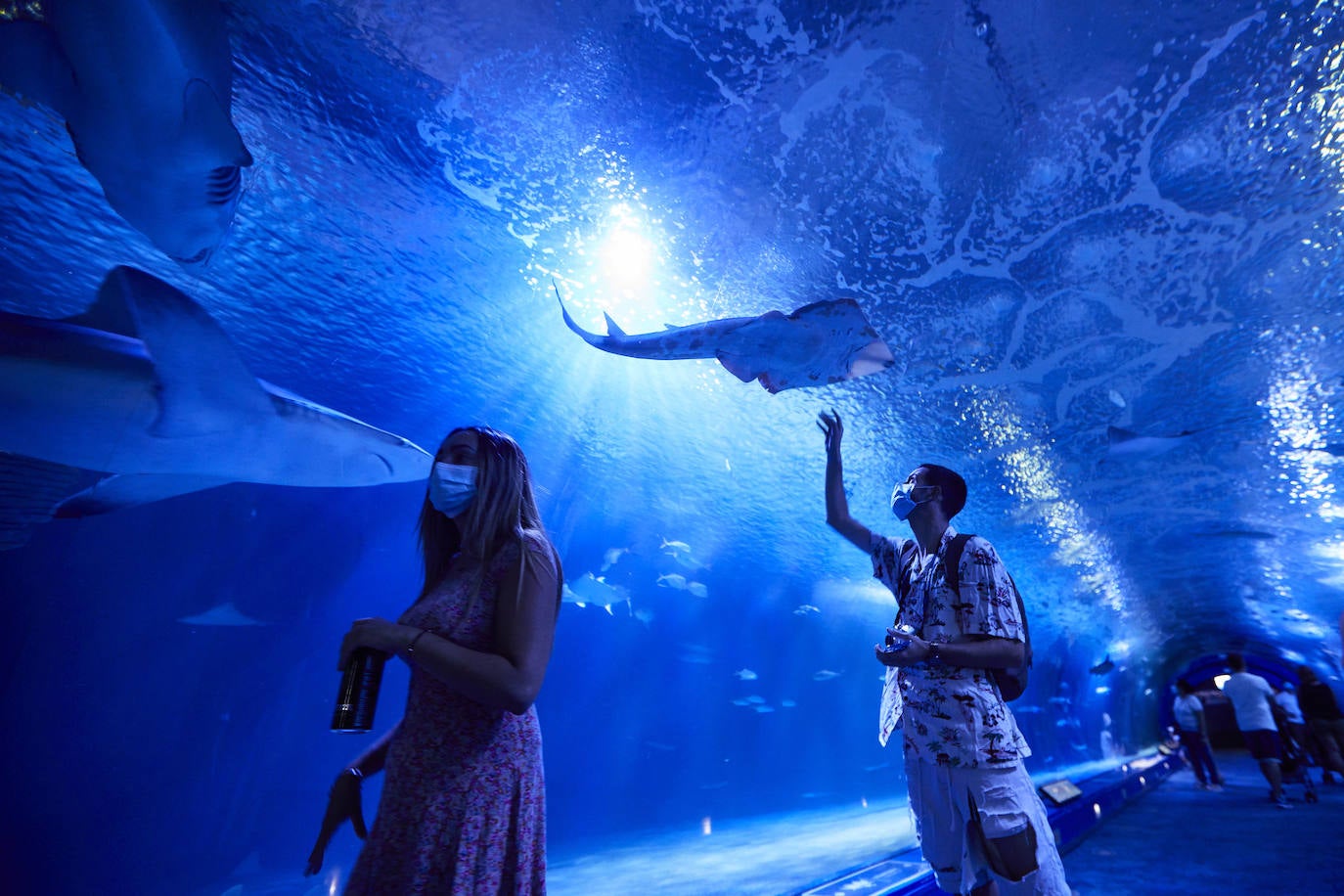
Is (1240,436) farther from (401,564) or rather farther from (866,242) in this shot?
(401,564)

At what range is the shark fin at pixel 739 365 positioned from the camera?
4090 mm

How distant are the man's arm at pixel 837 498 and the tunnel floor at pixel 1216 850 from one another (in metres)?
3.62

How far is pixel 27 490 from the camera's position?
538 centimetres

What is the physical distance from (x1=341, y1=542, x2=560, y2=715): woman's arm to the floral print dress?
0.07m

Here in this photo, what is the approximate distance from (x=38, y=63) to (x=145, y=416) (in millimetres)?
2530

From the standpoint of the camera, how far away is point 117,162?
3451mm

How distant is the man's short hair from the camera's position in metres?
2.43

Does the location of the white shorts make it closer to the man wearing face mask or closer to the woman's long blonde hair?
the man wearing face mask

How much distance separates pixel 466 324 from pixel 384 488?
41.3 ft

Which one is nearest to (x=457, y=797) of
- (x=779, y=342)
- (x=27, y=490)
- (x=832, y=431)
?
(x=832, y=431)

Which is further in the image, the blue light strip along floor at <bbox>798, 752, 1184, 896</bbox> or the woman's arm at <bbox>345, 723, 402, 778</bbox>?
the blue light strip along floor at <bbox>798, 752, 1184, 896</bbox>

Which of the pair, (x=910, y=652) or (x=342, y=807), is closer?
(x=342, y=807)

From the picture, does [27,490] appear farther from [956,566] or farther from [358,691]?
[956,566]

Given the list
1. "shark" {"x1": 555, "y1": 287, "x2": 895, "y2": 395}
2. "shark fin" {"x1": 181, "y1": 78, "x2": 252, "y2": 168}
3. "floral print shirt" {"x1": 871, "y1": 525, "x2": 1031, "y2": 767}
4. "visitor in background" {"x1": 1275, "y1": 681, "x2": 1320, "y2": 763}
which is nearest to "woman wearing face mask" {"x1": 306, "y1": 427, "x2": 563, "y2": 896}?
"floral print shirt" {"x1": 871, "y1": 525, "x2": 1031, "y2": 767}
